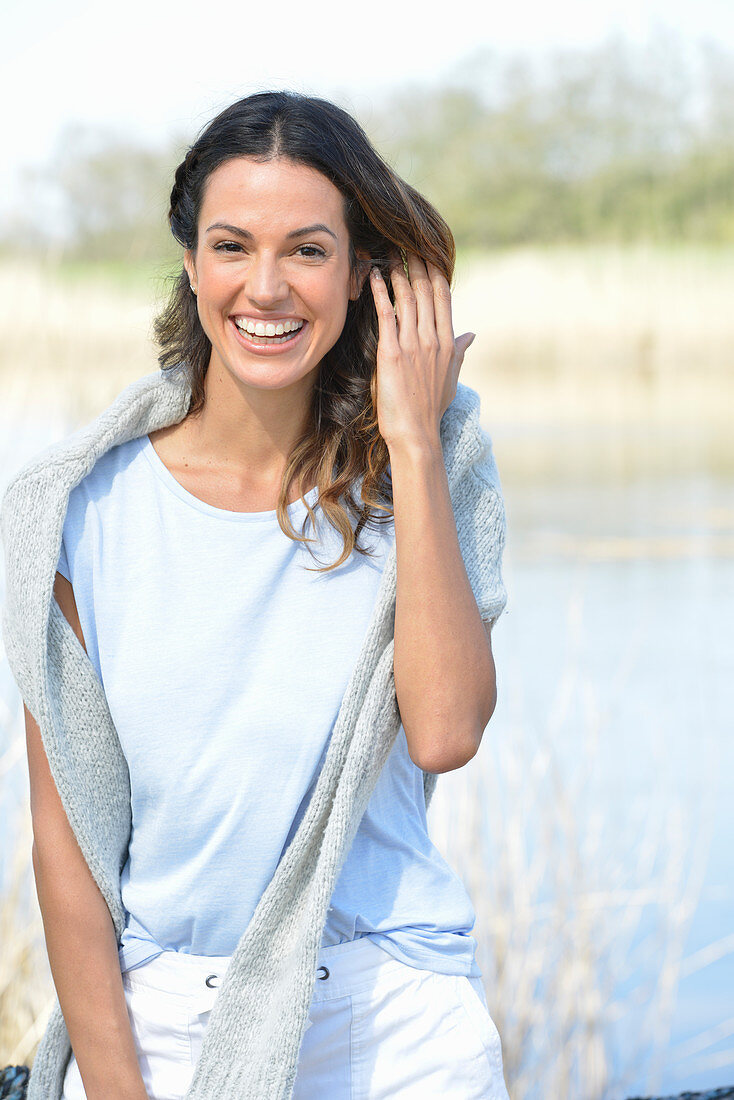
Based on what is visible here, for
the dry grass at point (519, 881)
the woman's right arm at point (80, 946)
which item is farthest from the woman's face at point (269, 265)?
the dry grass at point (519, 881)

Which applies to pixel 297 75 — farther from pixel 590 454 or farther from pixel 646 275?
pixel 646 275

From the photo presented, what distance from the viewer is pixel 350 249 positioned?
1.75 metres

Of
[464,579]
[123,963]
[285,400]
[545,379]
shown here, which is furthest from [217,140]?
[545,379]

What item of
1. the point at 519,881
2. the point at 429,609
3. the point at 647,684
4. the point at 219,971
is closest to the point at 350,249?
the point at 429,609

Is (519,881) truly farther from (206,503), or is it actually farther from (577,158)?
(577,158)

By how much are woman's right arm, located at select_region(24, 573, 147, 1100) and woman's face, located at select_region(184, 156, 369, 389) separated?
1.27 feet

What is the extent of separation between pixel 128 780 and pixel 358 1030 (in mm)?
428

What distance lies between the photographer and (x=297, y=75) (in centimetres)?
186

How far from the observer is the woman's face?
1636 mm

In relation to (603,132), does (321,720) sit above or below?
below

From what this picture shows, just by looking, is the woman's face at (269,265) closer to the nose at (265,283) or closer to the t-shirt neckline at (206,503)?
the nose at (265,283)

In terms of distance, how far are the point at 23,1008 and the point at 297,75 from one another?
1883 mm

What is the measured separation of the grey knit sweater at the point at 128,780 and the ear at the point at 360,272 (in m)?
0.35

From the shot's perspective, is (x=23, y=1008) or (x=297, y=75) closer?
(x=297, y=75)
